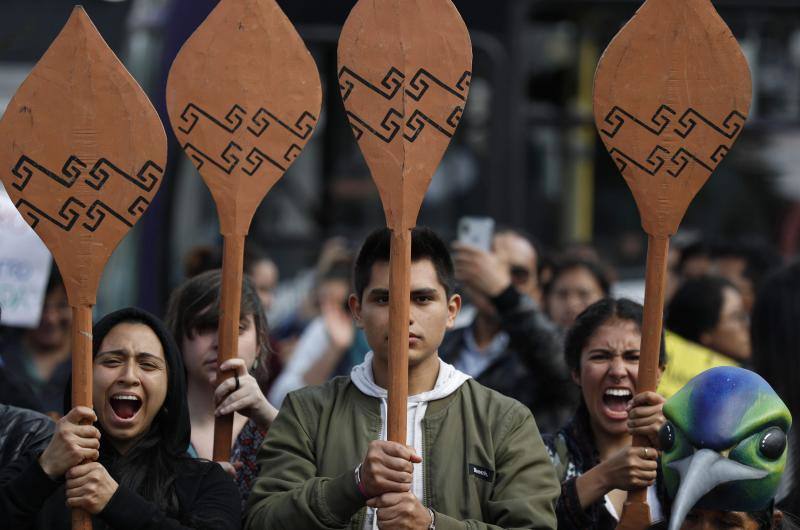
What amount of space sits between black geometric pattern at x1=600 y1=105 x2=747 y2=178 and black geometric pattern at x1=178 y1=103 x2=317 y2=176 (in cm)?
79

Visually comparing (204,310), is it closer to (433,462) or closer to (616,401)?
(433,462)

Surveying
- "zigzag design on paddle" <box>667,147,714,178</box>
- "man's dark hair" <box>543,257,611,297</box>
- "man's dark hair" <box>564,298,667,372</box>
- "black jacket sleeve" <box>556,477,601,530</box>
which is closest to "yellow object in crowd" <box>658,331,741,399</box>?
"man's dark hair" <box>543,257,611,297</box>

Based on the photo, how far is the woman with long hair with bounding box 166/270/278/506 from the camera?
386 cm

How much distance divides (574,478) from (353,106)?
3.58ft

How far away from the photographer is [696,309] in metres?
5.46

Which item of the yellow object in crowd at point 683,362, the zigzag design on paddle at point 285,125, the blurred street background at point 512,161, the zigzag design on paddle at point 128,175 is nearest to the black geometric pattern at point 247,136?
the zigzag design on paddle at point 285,125

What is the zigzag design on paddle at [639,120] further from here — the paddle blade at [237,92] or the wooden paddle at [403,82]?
the paddle blade at [237,92]

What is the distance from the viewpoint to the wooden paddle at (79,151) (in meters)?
3.49

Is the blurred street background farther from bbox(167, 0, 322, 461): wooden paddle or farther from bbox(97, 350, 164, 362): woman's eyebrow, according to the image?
bbox(97, 350, 164, 362): woman's eyebrow

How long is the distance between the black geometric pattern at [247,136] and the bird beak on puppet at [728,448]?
1271 mm

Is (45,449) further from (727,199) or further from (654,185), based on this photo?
(727,199)

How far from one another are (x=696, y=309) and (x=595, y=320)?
1576 mm

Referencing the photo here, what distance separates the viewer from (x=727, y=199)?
8625 millimetres

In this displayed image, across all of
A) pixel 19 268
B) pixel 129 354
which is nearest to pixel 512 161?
pixel 19 268
